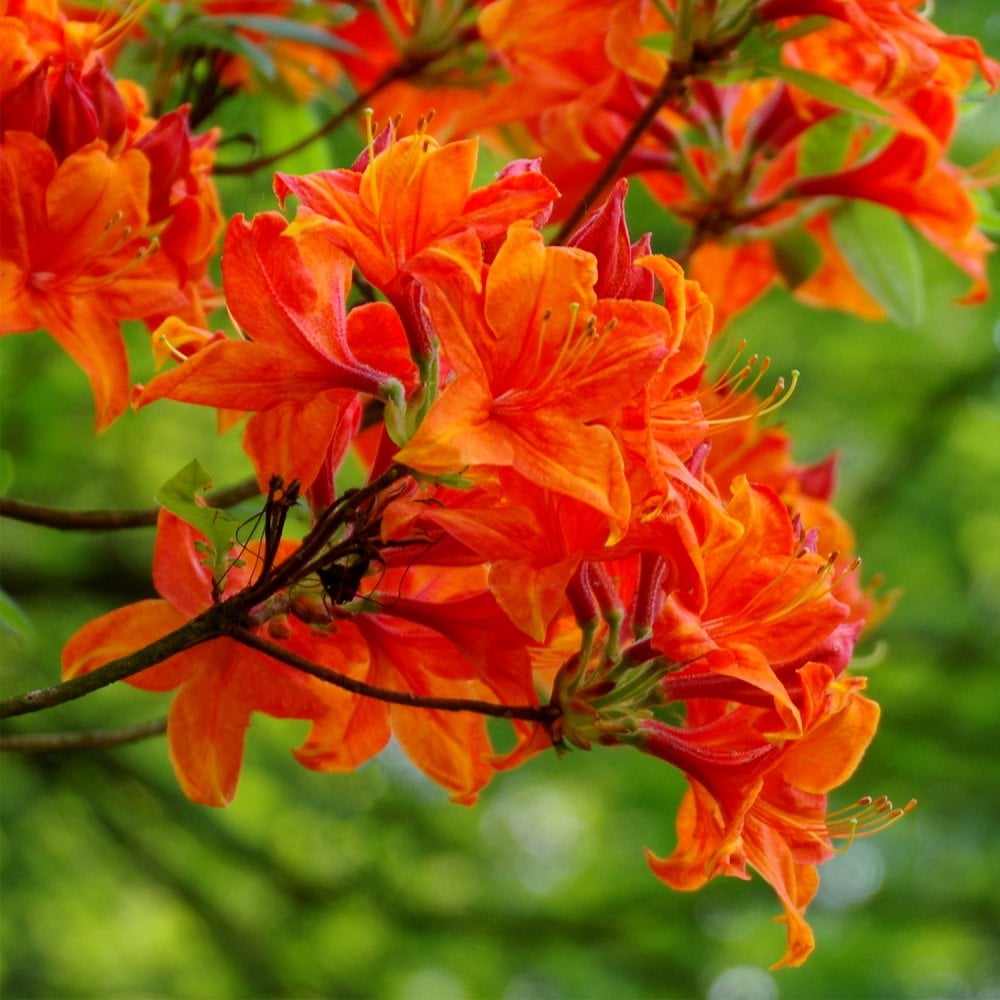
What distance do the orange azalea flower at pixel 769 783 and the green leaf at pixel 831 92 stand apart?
0.59 meters

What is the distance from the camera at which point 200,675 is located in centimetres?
117

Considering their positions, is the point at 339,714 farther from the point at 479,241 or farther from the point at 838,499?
the point at 838,499

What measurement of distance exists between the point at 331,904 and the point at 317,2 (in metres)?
2.34

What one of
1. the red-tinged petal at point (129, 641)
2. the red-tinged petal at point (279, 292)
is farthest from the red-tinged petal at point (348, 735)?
the red-tinged petal at point (279, 292)

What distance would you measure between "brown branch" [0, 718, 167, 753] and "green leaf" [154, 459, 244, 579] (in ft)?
0.98

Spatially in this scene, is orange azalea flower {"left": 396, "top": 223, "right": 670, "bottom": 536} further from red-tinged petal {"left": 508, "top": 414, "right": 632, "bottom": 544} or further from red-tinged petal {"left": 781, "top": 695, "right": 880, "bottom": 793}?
red-tinged petal {"left": 781, "top": 695, "right": 880, "bottom": 793}

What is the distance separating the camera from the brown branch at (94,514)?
126 cm

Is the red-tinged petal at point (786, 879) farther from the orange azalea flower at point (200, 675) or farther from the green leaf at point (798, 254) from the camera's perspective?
the green leaf at point (798, 254)

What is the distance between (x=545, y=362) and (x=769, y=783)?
0.40m

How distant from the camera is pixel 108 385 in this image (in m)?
1.27

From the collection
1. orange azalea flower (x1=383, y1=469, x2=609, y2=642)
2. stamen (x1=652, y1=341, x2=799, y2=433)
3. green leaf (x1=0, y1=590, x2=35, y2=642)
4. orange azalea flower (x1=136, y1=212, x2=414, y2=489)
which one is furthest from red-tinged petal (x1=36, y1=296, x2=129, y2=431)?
stamen (x1=652, y1=341, x2=799, y2=433)

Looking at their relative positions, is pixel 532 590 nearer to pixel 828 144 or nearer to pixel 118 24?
pixel 118 24

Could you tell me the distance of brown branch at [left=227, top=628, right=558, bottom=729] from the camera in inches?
38.5

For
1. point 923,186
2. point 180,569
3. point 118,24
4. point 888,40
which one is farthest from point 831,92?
point 180,569
